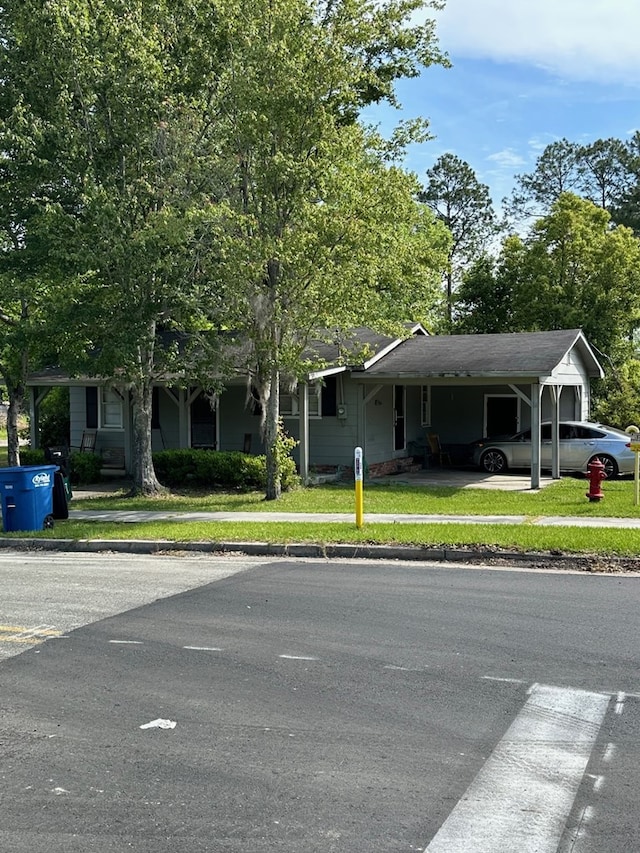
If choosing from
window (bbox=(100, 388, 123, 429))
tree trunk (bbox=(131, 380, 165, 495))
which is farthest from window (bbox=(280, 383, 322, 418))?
window (bbox=(100, 388, 123, 429))

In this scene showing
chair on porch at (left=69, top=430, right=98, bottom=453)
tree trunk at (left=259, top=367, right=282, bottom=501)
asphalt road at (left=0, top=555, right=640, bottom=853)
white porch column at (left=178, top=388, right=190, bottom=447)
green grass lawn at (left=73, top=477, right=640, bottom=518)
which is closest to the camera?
asphalt road at (left=0, top=555, right=640, bottom=853)

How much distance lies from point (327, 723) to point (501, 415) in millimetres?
21350

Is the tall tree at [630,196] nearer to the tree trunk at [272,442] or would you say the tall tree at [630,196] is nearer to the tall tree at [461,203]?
the tall tree at [461,203]

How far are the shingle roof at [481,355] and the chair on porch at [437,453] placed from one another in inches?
118

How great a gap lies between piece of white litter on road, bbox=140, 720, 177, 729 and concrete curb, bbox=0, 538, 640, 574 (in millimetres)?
6345

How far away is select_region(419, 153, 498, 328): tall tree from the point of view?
5338 centimetres

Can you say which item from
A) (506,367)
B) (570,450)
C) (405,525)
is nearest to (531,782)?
(405,525)

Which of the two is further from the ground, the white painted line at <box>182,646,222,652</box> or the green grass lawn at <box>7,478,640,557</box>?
the green grass lawn at <box>7,478,640,557</box>

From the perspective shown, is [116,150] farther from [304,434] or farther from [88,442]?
[88,442]

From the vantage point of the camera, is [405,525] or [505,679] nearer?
[505,679]

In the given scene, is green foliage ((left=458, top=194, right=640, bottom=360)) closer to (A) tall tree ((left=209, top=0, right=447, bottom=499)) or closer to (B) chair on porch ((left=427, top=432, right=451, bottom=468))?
(B) chair on porch ((left=427, top=432, right=451, bottom=468))

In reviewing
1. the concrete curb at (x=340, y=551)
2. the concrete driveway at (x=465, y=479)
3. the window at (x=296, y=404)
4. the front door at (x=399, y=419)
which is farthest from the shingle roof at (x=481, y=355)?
the concrete curb at (x=340, y=551)

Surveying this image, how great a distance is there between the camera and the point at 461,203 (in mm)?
53719

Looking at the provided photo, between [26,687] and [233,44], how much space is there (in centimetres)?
Result: 1404
